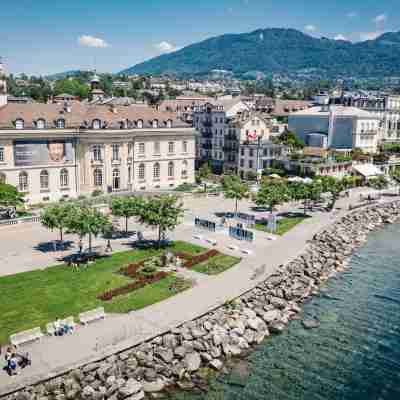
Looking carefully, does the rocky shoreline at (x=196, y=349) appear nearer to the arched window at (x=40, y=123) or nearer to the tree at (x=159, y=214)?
the tree at (x=159, y=214)

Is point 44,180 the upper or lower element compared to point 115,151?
lower

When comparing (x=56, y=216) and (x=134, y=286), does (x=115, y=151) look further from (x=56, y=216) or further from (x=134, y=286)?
(x=134, y=286)

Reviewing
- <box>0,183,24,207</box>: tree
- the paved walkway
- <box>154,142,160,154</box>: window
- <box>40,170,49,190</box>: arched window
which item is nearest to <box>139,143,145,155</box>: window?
<box>154,142,160,154</box>: window

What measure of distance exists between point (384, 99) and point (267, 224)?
75.4m

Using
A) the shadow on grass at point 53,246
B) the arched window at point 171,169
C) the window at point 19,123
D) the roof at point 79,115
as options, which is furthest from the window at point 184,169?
the shadow on grass at point 53,246

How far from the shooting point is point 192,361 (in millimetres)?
27062

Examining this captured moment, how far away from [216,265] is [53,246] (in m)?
15.6

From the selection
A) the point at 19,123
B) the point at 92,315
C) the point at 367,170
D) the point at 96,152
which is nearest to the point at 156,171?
the point at 96,152

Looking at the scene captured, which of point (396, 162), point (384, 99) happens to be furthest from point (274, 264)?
point (384, 99)

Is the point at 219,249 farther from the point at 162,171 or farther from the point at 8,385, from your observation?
the point at 162,171

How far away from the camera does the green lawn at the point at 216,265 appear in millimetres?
38750

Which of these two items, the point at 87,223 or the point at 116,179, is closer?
the point at 87,223

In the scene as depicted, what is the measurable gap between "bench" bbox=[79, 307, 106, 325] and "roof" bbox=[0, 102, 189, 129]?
37.0 metres

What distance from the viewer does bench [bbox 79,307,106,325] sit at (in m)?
28.7
